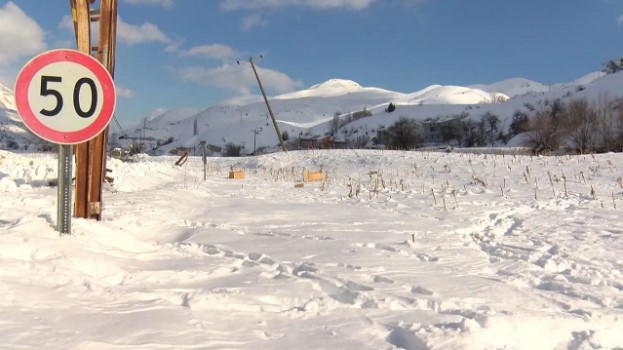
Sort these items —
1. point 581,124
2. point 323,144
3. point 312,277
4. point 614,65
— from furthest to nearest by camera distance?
point 614,65 → point 581,124 → point 323,144 → point 312,277

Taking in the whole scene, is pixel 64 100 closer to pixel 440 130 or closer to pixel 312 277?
pixel 312 277

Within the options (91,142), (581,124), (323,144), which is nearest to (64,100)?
(91,142)

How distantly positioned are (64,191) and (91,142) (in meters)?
1.58

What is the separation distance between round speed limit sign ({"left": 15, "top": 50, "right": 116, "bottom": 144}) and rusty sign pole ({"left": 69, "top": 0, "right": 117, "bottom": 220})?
5.11 ft

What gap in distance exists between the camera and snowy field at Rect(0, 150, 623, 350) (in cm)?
257

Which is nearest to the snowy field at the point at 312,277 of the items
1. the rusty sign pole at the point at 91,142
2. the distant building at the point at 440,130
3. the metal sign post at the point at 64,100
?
the rusty sign pole at the point at 91,142

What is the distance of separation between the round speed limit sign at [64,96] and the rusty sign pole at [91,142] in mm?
1559

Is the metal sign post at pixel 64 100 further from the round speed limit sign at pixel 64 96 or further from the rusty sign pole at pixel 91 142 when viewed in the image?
the rusty sign pole at pixel 91 142

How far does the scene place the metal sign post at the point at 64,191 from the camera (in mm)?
3955

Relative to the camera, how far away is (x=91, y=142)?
5.41 metres

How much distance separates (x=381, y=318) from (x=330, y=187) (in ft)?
28.2

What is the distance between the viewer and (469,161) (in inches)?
584

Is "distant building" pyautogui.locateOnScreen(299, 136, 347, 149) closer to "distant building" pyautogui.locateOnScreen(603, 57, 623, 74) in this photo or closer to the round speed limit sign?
the round speed limit sign

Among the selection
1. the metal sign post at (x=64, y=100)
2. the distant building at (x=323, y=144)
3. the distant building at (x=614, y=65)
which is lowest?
the metal sign post at (x=64, y=100)
